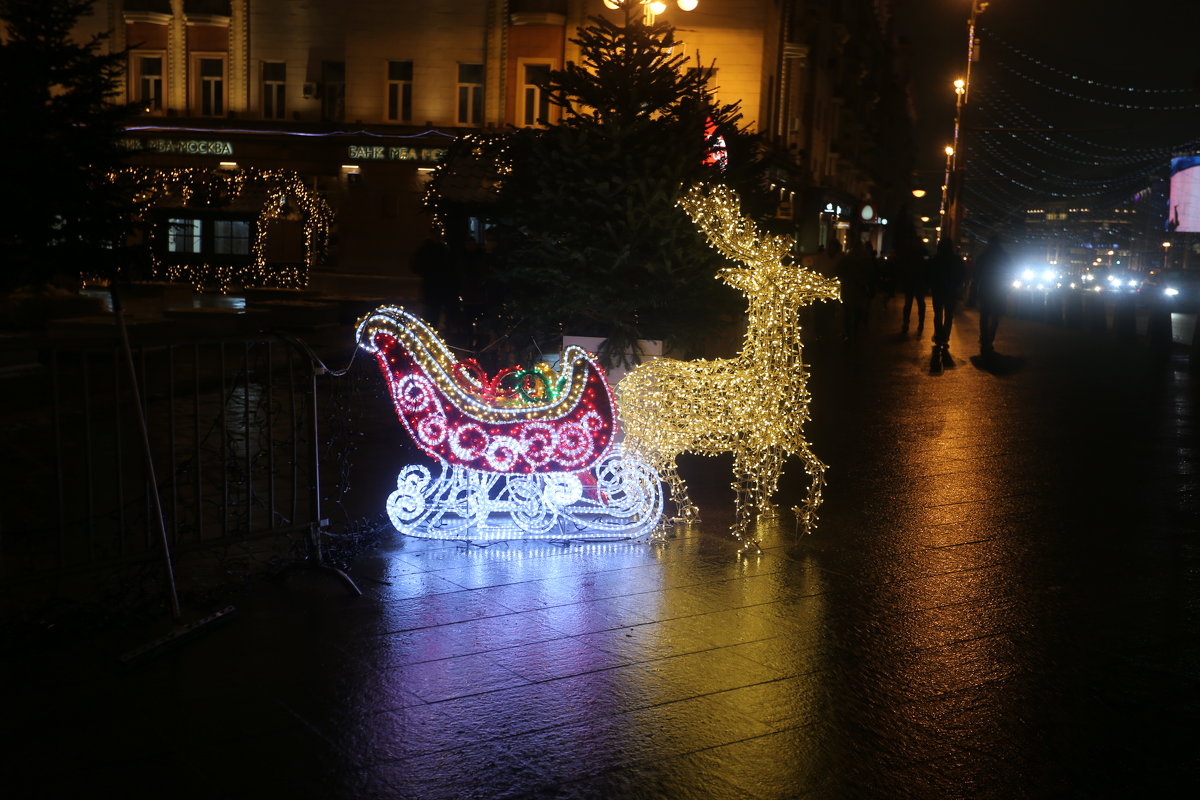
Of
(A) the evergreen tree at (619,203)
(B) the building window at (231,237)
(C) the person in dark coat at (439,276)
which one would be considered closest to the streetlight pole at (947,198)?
(B) the building window at (231,237)

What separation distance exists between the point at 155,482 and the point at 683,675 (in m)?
2.75

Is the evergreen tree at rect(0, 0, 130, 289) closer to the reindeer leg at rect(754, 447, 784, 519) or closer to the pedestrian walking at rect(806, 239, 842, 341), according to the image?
the pedestrian walking at rect(806, 239, 842, 341)

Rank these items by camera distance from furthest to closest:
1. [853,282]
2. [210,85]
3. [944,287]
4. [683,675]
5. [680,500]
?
[210,85] < [853,282] < [944,287] < [680,500] < [683,675]

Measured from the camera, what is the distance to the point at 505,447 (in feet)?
22.7

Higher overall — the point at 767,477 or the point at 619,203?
the point at 619,203

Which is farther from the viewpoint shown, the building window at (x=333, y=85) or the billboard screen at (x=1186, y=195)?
the billboard screen at (x=1186, y=195)

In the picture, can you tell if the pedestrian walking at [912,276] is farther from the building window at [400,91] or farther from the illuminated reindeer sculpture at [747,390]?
the illuminated reindeer sculpture at [747,390]

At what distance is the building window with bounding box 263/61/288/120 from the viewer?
111 ft

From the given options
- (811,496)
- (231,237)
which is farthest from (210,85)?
(811,496)

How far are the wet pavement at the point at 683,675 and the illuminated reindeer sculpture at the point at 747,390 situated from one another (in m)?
0.63

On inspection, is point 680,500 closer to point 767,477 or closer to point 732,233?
point 767,477

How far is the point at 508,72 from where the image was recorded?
105ft

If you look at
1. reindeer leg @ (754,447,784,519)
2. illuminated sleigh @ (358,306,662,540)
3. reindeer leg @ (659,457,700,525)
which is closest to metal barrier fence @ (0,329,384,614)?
illuminated sleigh @ (358,306,662,540)

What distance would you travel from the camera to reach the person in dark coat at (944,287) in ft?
64.4
